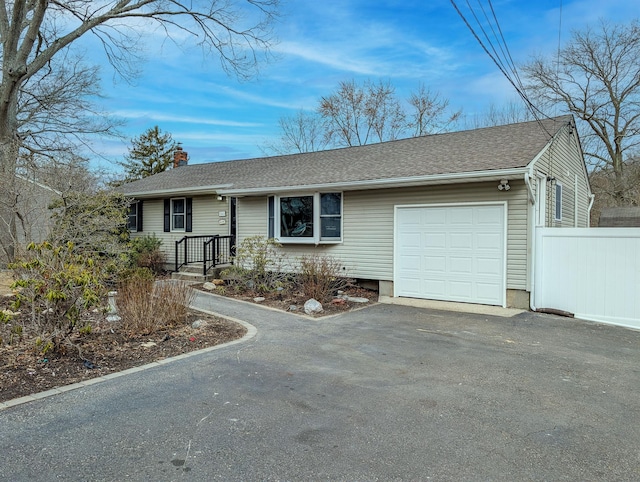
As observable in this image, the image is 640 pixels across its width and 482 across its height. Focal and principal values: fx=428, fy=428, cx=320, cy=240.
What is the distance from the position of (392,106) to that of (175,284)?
2418cm

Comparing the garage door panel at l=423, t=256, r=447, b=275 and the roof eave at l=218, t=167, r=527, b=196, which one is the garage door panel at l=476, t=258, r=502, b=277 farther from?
the roof eave at l=218, t=167, r=527, b=196

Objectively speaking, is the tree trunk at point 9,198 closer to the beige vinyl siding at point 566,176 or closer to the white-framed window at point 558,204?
the beige vinyl siding at point 566,176

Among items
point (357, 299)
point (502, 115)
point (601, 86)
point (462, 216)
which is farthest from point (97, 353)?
point (601, 86)

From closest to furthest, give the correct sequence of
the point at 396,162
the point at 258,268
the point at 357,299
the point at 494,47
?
the point at 494,47
the point at 357,299
the point at 258,268
the point at 396,162

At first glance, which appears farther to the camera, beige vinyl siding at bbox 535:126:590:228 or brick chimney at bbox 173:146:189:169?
brick chimney at bbox 173:146:189:169

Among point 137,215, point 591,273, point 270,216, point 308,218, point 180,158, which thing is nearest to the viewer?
point 591,273

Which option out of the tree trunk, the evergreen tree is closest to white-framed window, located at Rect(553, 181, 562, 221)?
the tree trunk

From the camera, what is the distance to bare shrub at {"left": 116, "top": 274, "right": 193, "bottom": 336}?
6.09 meters

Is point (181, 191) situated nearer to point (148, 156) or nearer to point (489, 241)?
point (489, 241)

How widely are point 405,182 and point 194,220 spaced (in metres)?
8.02

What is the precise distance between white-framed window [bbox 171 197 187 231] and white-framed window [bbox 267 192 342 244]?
456 cm

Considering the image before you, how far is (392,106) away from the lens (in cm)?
2820

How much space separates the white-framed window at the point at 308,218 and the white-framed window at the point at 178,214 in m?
4.56

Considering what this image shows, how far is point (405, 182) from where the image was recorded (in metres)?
9.06
